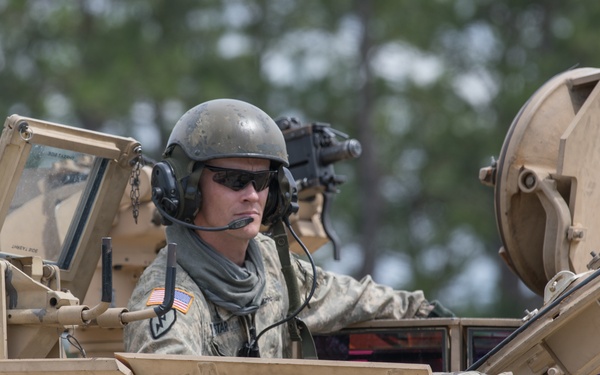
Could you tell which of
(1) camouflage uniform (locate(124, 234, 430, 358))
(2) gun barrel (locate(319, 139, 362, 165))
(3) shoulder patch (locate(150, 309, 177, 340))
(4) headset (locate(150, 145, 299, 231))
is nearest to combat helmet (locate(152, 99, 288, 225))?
(4) headset (locate(150, 145, 299, 231))

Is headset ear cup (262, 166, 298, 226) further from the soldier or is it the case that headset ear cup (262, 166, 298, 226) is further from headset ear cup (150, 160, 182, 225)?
headset ear cup (150, 160, 182, 225)

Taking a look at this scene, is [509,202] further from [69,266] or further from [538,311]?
[69,266]

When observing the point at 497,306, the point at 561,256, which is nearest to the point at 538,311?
the point at 561,256

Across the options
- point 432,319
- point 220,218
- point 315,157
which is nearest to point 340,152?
point 315,157

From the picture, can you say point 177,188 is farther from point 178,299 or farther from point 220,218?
point 178,299

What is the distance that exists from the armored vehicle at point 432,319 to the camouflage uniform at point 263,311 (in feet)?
0.46

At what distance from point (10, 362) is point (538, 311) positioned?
1.94 meters

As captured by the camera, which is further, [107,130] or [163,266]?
Answer: [107,130]

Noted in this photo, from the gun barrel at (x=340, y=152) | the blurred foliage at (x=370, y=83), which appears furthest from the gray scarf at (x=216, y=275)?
the blurred foliage at (x=370, y=83)

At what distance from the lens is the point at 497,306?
65.0 ft

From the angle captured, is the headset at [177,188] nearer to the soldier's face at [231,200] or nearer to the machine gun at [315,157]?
the soldier's face at [231,200]

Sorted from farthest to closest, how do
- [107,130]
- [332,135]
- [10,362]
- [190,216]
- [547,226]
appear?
[107,130] → [332,135] → [547,226] → [190,216] → [10,362]

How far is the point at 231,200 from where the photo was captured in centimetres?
561

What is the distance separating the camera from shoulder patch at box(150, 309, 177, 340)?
5184mm
